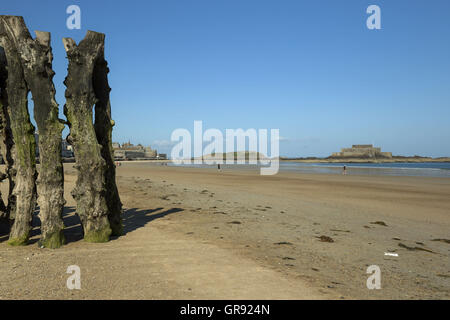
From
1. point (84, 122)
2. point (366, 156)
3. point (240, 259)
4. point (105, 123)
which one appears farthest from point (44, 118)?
point (366, 156)

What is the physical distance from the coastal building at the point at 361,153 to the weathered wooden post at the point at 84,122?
171578mm

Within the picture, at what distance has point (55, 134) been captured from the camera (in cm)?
651

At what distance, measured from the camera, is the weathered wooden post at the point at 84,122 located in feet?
21.8

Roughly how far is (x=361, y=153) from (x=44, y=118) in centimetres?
17918

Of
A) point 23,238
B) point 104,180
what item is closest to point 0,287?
point 23,238

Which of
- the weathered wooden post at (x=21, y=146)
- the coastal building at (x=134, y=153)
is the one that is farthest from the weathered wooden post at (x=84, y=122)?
the coastal building at (x=134, y=153)

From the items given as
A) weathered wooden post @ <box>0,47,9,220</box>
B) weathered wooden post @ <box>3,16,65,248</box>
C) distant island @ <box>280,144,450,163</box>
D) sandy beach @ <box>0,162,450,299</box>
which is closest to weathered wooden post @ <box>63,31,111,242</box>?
weathered wooden post @ <box>3,16,65,248</box>

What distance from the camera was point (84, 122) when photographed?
670cm

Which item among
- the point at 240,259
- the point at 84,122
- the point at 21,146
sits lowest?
the point at 240,259

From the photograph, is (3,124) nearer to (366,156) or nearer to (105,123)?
(105,123)

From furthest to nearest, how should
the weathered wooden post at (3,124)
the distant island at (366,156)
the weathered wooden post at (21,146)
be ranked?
the distant island at (366,156), the weathered wooden post at (3,124), the weathered wooden post at (21,146)

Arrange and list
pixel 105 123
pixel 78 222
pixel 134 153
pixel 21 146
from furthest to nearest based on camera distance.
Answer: pixel 134 153, pixel 78 222, pixel 105 123, pixel 21 146

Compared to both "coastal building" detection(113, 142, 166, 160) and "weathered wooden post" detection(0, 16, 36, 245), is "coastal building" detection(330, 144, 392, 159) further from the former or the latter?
"weathered wooden post" detection(0, 16, 36, 245)

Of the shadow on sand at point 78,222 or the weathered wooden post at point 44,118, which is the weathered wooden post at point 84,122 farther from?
the shadow on sand at point 78,222
